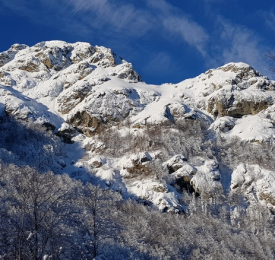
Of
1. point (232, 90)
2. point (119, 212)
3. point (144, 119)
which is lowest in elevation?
point (119, 212)

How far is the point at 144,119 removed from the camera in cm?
13412

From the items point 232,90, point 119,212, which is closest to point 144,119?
point 232,90

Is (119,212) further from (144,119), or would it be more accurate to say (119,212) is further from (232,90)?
(232,90)

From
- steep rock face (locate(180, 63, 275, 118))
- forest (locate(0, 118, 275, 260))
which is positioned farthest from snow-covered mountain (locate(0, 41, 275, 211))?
forest (locate(0, 118, 275, 260))

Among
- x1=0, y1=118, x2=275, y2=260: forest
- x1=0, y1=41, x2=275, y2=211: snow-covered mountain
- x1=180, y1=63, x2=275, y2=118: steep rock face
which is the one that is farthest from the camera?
x1=180, y1=63, x2=275, y2=118: steep rock face

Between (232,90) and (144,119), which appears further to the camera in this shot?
(232,90)

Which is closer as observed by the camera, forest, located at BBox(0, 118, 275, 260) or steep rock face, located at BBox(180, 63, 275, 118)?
forest, located at BBox(0, 118, 275, 260)

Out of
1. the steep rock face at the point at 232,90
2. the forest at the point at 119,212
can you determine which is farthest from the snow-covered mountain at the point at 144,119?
the forest at the point at 119,212

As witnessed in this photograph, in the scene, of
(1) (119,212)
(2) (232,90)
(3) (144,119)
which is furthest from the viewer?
(2) (232,90)

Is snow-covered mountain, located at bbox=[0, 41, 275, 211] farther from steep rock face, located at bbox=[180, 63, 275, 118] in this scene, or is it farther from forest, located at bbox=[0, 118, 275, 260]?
forest, located at bbox=[0, 118, 275, 260]

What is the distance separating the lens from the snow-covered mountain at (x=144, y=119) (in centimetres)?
9319

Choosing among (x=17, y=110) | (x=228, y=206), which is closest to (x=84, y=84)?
(x=17, y=110)

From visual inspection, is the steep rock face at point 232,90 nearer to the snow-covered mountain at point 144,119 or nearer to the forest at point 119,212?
the snow-covered mountain at point 144,119

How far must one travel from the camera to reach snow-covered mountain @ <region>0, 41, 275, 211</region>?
3669 inches
